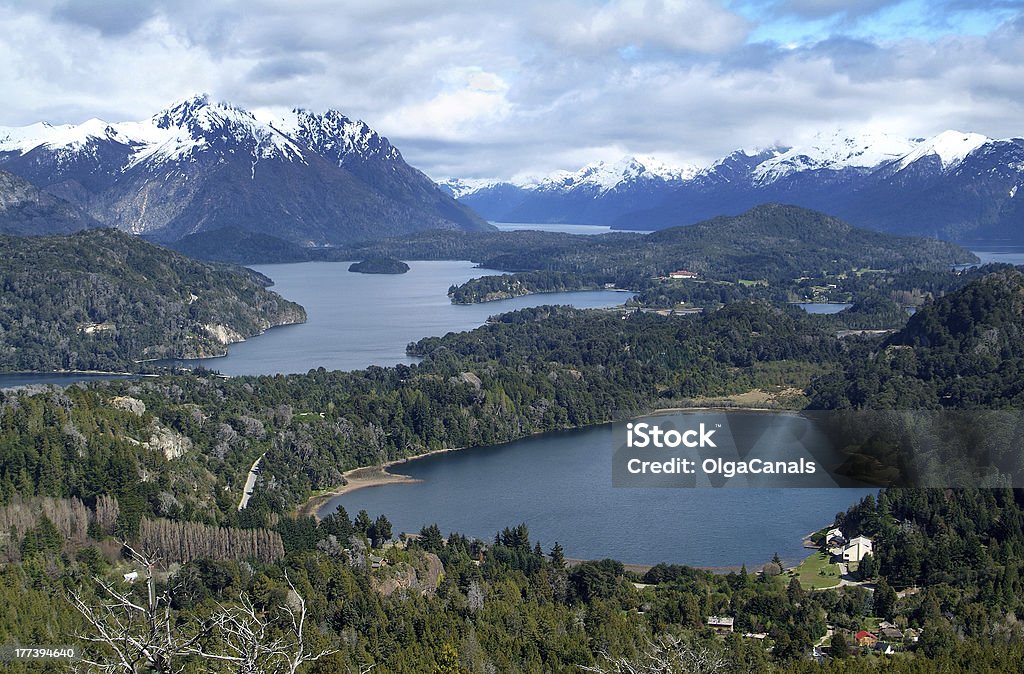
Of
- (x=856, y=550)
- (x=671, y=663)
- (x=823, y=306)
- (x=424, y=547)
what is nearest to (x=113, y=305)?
(x=424, y=547)

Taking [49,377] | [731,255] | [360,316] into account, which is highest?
[731,255]

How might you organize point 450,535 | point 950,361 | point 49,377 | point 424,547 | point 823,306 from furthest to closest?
point 823,306 < point 49,377 < point 950,361 < point 450,535 < point 424,547

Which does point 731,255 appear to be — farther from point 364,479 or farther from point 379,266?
point 364,479

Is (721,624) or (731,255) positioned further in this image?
(731,255)

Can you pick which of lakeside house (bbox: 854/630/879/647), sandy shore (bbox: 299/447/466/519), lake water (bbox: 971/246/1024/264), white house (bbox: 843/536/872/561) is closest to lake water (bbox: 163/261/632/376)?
sandy shore (bbox: 299/447/466/519)

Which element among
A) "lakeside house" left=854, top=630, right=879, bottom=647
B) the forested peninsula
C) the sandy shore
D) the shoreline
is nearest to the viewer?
the forested peninsula

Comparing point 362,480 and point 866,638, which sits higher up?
point 362,480

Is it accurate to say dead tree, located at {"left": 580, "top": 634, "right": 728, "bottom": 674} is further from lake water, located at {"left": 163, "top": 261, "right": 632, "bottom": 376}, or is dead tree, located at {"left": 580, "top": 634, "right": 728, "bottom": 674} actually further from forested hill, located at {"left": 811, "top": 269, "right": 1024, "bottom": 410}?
lake water, located at {"left": 163, "top": 261, "right": 632, "bottom": 376}
